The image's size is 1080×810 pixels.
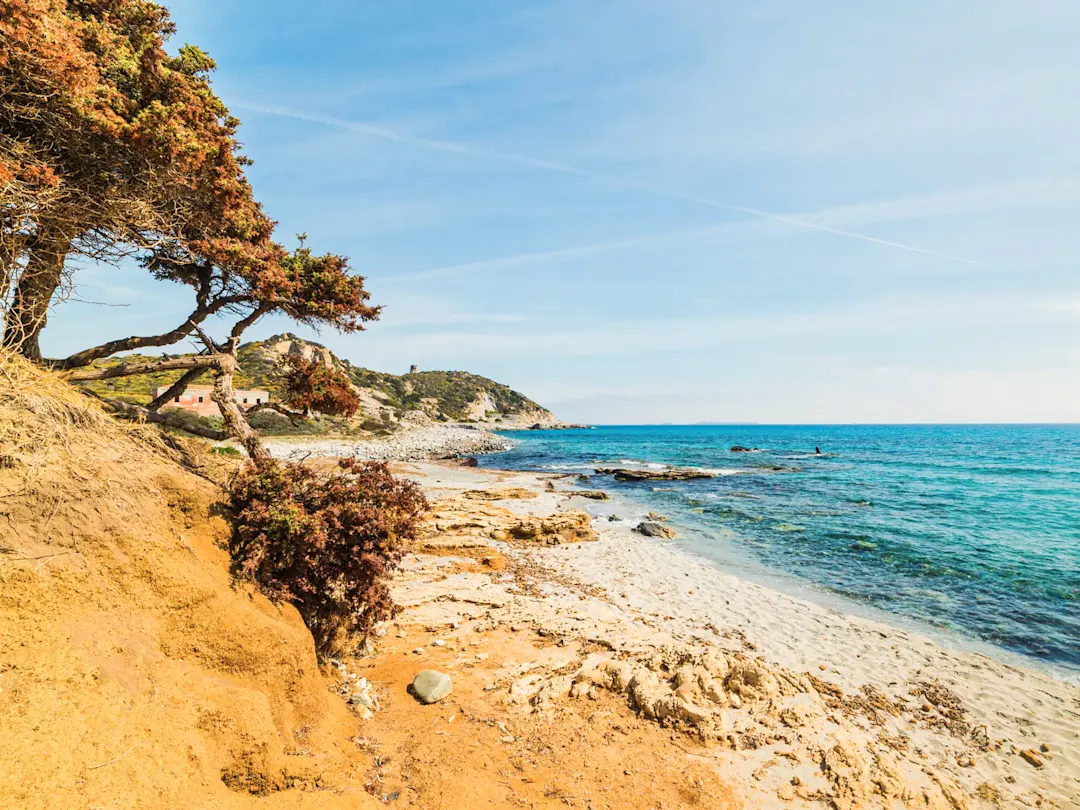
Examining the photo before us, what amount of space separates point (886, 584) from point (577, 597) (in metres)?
11.0

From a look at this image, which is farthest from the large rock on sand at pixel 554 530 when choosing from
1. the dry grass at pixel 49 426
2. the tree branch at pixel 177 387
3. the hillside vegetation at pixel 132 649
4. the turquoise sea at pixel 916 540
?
the dry grass at pixel 49 426

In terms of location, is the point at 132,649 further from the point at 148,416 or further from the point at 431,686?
the point at 148,416

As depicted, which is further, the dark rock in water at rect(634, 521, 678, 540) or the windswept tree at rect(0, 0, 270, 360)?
the dark rock in water at rect(634, 521, 678, 540)

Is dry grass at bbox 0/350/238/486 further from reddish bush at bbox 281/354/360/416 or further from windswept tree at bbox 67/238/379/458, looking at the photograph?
reddish bush at bbox 281/354/360/416

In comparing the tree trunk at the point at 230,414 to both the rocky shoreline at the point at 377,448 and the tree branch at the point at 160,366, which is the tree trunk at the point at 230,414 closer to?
the tree branch at the point at 160,366

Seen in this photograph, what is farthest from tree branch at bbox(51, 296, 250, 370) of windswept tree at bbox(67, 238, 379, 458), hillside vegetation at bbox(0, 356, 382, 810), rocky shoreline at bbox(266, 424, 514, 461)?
rocky shoreline at bbox(266, 424, 514, 461)

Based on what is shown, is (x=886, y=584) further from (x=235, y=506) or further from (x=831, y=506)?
(x=235, y=506)

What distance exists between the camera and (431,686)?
7645 mm

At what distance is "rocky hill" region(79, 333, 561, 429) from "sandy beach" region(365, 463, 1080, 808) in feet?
25.0

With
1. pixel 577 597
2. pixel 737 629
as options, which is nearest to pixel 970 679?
pixel 737 629

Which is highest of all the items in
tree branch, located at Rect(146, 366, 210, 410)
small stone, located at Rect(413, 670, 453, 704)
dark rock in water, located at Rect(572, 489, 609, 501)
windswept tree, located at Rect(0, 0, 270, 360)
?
windswept tree, located at Rect(0, 0, 270, 360)

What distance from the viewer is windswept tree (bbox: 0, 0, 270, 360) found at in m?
7.04

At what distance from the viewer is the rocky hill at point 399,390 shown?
65.6 m

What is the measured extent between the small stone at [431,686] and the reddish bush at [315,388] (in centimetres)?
621
